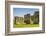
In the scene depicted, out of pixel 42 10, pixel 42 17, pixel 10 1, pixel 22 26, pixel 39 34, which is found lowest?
pixel 39 34

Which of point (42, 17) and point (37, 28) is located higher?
point (42, 17)

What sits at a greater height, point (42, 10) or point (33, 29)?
point (42, 10)

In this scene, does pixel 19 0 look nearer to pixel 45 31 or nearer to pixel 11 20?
pixel 11 20

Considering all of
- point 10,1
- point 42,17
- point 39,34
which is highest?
point 10,1

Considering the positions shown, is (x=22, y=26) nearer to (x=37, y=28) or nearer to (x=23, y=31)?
(x=23, y=31)

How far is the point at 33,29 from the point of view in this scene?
1.35 m

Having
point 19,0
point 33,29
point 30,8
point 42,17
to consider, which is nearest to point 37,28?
point 33,29

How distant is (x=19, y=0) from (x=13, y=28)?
15.6 inches

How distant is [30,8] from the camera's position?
4.44 ft

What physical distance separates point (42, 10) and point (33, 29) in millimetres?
300

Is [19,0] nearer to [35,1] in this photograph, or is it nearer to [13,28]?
[35,1]

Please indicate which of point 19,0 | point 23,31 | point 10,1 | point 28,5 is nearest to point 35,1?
point 28,5

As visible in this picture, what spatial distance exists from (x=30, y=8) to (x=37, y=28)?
11.8 inches

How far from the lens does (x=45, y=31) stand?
1.37 m
